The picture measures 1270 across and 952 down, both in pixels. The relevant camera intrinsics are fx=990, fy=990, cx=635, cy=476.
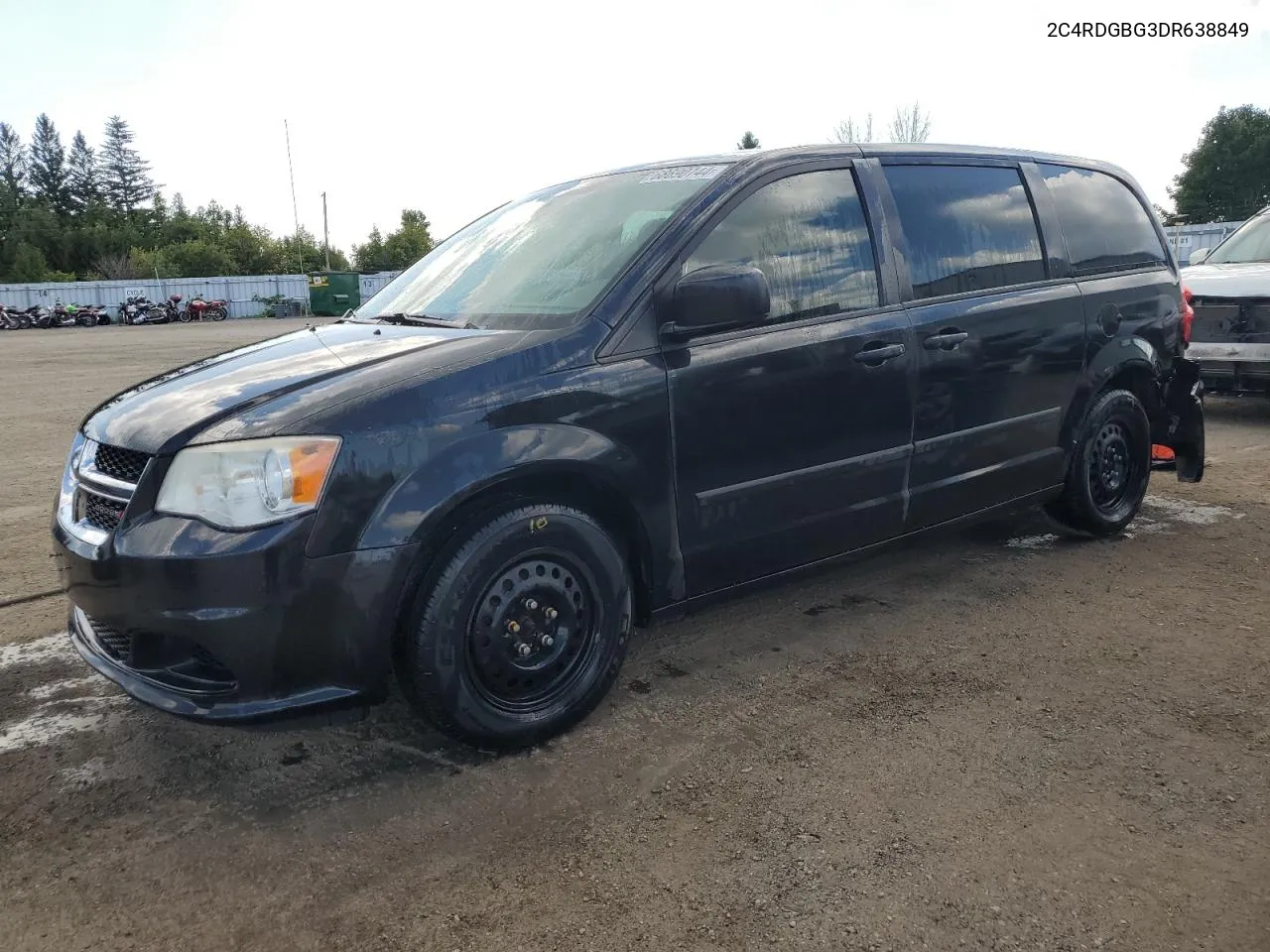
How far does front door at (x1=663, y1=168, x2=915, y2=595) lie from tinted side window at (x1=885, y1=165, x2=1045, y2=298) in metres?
0.26

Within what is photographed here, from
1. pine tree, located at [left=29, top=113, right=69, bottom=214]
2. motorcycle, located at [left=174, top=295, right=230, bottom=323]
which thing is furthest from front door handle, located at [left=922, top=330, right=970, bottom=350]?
pine tree, located at [left=29, top=113, right=69, bottom=214]

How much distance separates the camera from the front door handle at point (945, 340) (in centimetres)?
376

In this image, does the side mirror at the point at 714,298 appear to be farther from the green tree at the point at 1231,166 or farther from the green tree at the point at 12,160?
the green tree at the point at 12,160

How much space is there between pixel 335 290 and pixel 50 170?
215 feet

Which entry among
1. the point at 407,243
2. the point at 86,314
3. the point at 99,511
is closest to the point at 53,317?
the point at 86,314

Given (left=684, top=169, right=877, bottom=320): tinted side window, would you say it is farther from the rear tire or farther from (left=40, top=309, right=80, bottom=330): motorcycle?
(left=40, top=309, right=80, bottom=330): motorcycle

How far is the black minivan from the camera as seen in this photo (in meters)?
2.52

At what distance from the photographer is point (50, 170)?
87.4m

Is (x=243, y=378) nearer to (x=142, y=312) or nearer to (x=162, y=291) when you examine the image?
(x=142, y=312)

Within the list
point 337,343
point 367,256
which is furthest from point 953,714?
point 367,256

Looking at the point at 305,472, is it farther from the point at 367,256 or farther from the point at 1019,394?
the point at 367,256

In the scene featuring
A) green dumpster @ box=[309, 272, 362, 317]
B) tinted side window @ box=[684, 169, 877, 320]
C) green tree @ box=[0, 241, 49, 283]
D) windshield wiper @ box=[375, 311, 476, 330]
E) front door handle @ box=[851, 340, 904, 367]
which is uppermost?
green tree @ box=[0, 241, 49, 283]

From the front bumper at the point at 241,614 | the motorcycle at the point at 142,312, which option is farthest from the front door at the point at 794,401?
the motorcycle at the point at 142,312

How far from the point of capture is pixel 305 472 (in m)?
2.49
